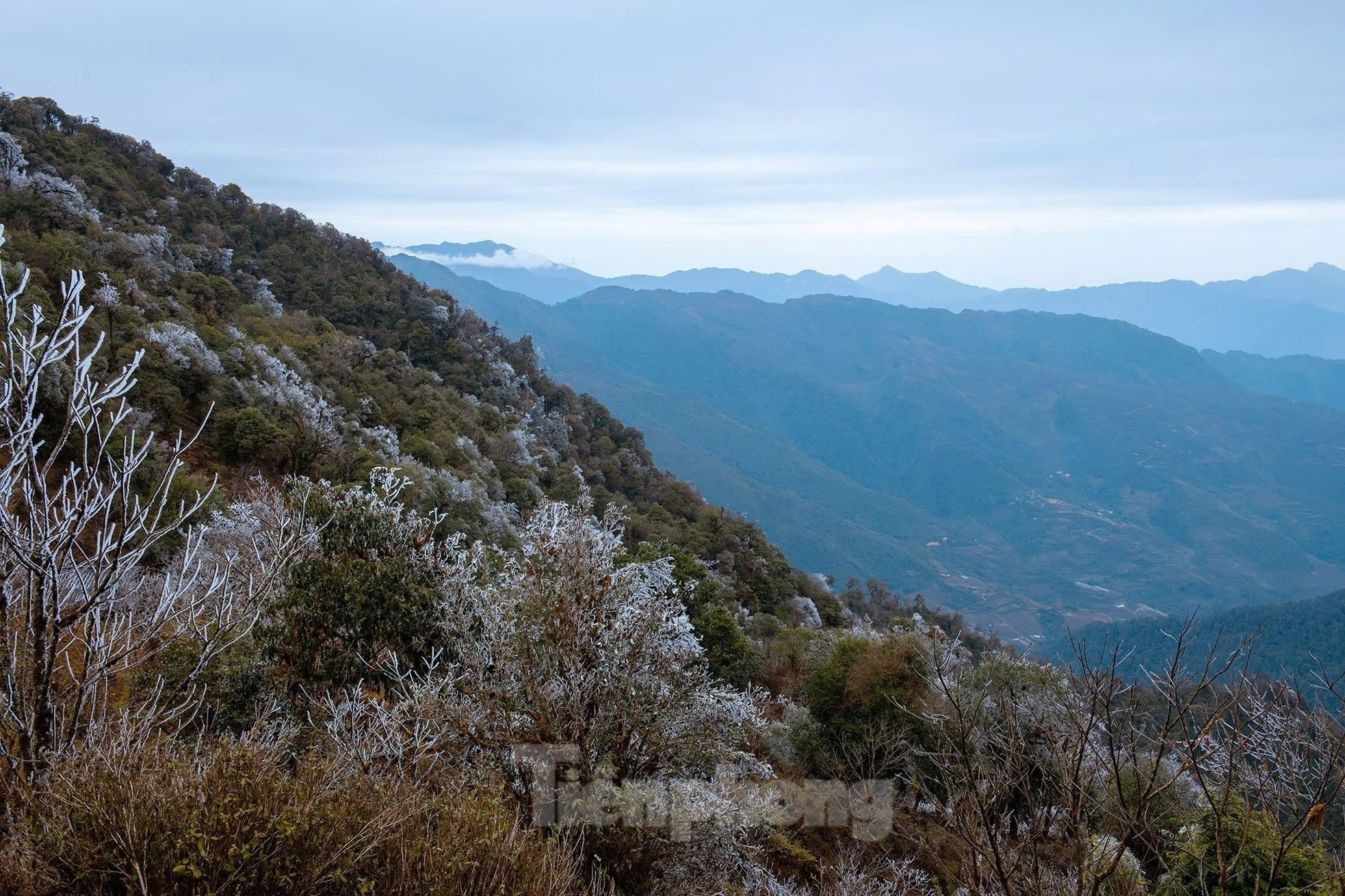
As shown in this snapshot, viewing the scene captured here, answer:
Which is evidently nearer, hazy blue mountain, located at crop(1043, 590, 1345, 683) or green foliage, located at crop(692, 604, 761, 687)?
green foliage, located at crop(692, 604, 761, 687)

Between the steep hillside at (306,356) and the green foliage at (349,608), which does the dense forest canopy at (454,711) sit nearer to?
the green foliage at (349,608)

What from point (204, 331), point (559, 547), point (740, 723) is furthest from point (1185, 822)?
point (204, 331)

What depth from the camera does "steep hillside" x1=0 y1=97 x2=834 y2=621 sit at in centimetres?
2797

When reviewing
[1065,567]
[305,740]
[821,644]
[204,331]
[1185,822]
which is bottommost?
[1065,567]

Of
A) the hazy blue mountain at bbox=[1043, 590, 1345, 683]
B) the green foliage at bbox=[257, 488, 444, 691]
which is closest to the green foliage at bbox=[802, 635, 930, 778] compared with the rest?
the green foliage at bbox=[257, 488, 444, 691]

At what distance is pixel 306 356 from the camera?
39.8 metres

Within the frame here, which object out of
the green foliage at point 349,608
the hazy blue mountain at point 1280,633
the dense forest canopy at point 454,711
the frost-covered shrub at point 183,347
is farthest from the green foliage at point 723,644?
the hazy blue mountain at point 1280,633

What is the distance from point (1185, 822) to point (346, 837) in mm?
12160

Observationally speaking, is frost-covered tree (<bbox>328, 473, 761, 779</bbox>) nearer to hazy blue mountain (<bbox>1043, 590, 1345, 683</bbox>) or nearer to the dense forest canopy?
the dense forest canopy

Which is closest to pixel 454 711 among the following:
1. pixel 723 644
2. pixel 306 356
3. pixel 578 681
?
pixel 578 681

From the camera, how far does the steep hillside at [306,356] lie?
27969 millimetres

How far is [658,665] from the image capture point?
10180 millimetres

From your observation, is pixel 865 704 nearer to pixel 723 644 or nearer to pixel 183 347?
pixel 723 644

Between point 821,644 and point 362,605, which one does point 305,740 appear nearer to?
point 362,605
